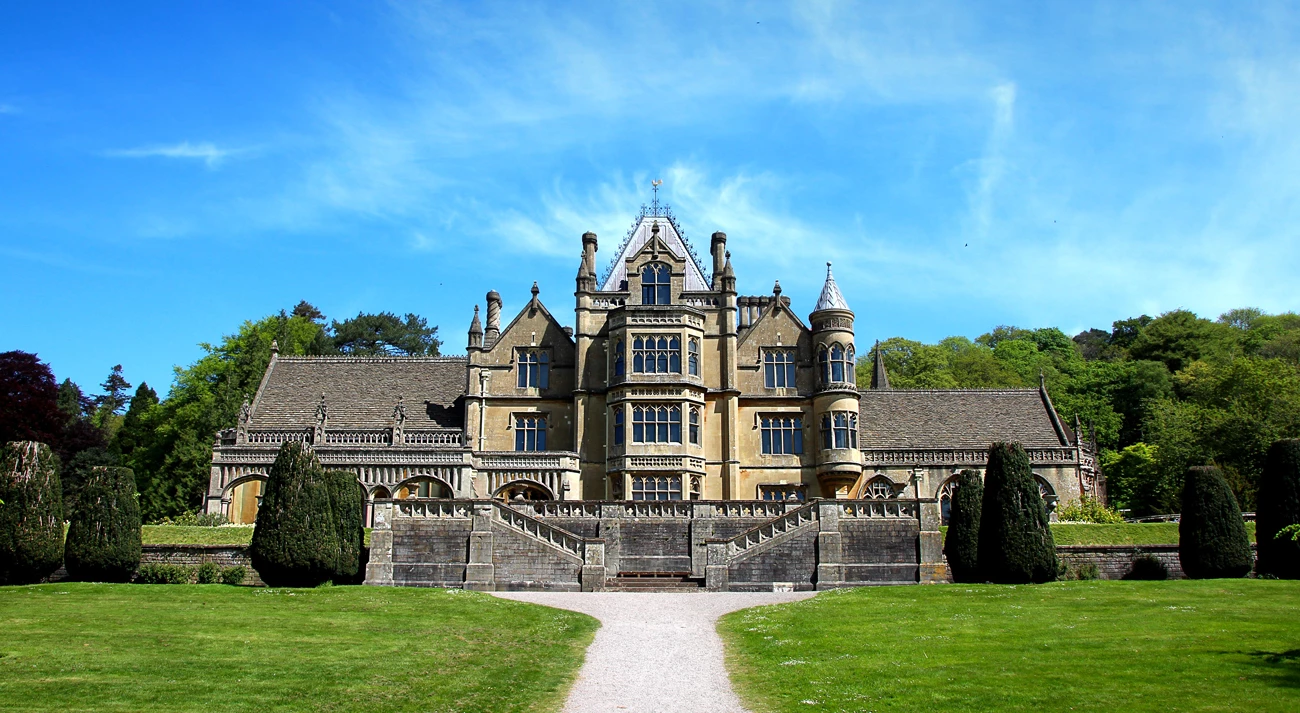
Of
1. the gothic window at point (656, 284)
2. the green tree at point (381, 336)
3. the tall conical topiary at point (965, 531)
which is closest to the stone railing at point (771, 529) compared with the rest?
the tall conical topiary at point (965, 531)

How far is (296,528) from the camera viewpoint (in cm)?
2775

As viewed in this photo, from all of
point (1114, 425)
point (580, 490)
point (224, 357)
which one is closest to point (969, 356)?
point (1114, 425)

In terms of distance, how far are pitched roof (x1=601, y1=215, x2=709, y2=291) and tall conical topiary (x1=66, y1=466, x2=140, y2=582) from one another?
79.1 ft

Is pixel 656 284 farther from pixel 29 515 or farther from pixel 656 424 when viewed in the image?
pixel 29 515

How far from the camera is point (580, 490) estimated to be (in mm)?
45031

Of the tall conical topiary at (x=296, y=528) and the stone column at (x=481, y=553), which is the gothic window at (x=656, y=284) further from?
the tall conical topiary at (x=296, y=528)

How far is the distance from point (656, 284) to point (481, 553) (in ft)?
62.4

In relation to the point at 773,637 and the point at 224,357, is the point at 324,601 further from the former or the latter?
the point at 224,357

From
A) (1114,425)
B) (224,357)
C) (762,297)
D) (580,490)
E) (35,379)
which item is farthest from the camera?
(1114,425)

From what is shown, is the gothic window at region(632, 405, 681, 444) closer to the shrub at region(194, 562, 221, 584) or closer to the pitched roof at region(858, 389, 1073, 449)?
the pitched roof at region(858, 389, 1073, 449)

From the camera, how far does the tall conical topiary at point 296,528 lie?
2750cm

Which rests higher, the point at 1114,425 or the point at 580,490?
the point at 1114,425

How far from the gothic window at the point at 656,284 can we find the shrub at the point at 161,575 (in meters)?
23.0

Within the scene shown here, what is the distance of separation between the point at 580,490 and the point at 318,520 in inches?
708
